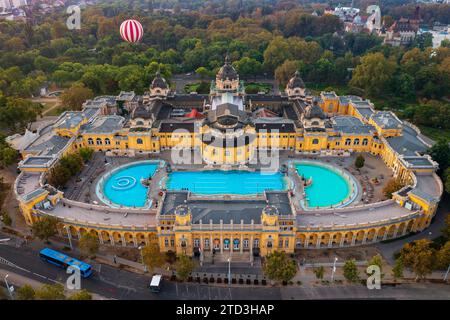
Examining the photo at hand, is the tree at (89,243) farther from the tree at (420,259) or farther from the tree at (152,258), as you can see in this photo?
→ the tree at (420,259)

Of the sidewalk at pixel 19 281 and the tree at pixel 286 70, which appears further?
the tree at pixel 286 70

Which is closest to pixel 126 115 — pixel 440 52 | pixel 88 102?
pixel 88 102

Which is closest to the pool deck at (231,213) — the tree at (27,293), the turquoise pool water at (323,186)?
the turquoise pool water at (323,186)

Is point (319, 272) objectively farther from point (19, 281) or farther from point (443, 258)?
point (19, 281)

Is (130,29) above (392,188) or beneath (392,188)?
above

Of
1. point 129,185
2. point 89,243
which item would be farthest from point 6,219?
point 129,185

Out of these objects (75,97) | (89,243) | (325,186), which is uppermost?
(75,97)

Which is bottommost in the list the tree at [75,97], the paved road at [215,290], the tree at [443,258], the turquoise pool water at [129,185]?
the paved road at [215,290]
